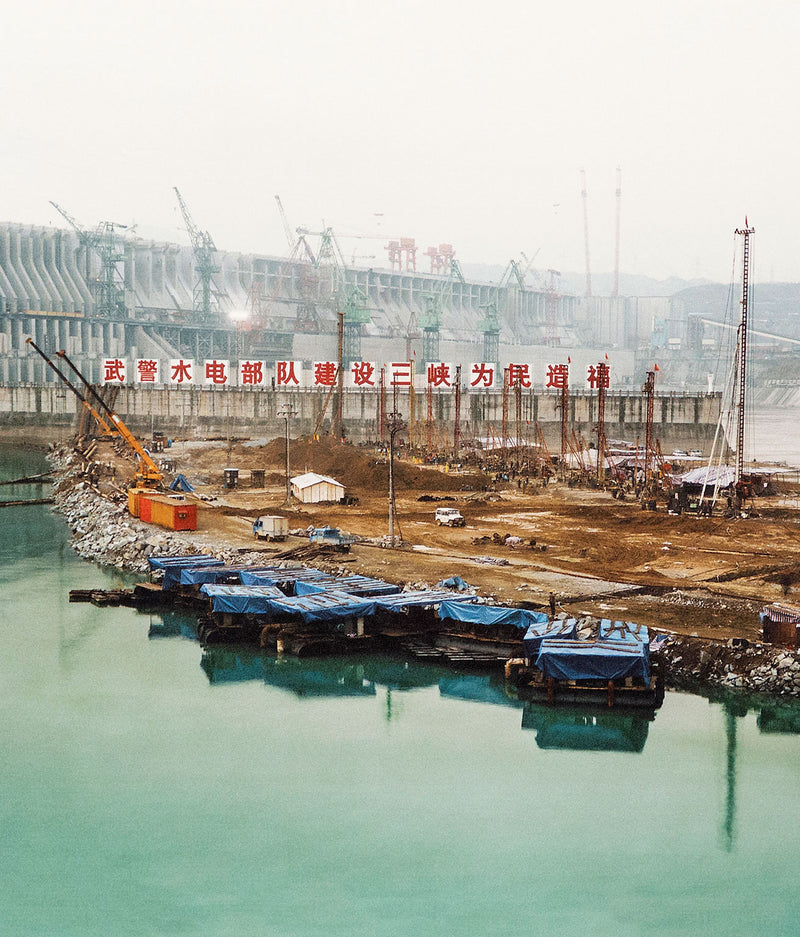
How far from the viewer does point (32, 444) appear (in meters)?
107

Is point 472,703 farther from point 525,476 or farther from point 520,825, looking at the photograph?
point 525,476

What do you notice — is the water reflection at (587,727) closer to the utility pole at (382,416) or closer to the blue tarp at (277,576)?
the blue tarp at (277,576)

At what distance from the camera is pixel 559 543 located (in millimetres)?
43469

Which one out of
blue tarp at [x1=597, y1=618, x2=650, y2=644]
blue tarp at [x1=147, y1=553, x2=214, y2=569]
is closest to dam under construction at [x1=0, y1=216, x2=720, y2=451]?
blue tarp at [x1=147, y1=553, x2=214, y2=569]

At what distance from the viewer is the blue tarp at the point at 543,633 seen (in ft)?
89.4

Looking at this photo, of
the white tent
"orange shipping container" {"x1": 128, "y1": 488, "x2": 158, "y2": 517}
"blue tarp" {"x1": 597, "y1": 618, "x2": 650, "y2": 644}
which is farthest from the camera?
the white tent

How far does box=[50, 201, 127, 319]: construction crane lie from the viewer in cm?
15625

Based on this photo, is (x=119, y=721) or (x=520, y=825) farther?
(x=119, y=721)

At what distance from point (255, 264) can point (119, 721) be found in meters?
165

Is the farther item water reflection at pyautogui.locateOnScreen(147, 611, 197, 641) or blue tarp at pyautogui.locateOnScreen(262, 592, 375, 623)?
water reflection at pyautogui.locateOnScreen(147, 611, 197, 641)

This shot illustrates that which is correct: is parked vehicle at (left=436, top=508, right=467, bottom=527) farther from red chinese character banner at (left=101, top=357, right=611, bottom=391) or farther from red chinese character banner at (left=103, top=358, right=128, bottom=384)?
red chinese character banner at (left=103, top=358, right=128, bottom=384)

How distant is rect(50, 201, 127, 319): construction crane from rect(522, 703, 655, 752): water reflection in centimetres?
13771

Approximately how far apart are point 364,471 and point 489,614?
119ft

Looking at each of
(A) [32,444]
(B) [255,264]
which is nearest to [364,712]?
(A) [32,444]
